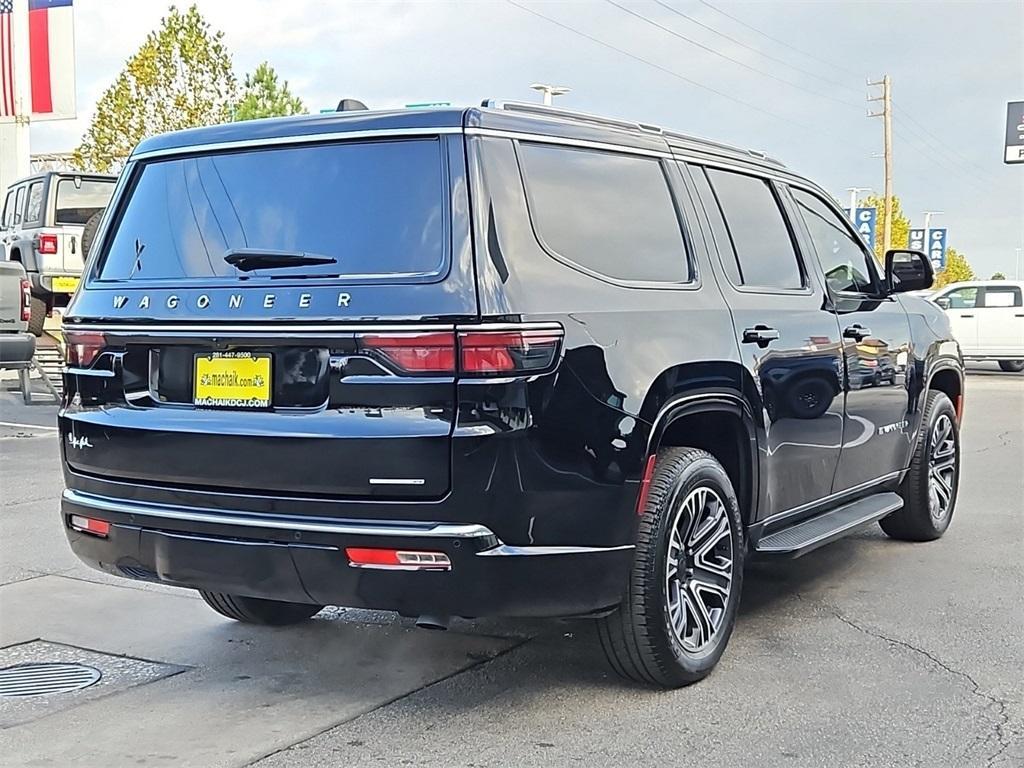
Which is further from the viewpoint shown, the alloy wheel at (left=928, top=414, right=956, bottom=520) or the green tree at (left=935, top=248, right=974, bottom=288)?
the green tree at (left=935, top=248, right=974, bottom=288)

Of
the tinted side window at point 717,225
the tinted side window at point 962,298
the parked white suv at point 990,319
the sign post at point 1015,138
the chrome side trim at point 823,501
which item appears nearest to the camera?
the tinted side window at point 717,225

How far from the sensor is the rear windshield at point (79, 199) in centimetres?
1596

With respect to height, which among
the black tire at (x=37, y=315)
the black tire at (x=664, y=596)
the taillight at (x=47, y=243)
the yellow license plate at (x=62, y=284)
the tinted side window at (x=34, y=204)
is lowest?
the black tire at (x=664, y=596)

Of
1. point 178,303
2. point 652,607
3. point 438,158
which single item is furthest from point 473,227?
point 652,607

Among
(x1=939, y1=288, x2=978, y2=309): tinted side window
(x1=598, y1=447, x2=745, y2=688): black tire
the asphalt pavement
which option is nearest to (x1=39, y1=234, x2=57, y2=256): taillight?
the asphalt pavement

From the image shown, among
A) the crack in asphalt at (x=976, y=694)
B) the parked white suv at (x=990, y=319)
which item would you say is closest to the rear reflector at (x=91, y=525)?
the crack in asphalt at (x=976, y=694)

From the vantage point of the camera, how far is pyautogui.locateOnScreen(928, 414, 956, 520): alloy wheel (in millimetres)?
6848

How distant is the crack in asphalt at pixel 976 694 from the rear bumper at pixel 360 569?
1233mm

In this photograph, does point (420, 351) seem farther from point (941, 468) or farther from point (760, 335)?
point (941, 468)

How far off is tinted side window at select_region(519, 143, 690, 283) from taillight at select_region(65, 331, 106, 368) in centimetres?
159

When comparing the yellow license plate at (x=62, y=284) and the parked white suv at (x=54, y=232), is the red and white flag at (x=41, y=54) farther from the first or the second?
the yellow license plate at (x=62, y=284)

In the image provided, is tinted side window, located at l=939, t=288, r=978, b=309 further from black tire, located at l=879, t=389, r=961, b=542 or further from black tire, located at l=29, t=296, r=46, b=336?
black tire, located at l=879, t=389, r=961, b=542

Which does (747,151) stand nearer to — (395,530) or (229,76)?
(395,530)

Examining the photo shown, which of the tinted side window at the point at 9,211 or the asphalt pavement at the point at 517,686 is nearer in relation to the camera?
the asphalt pavement at the point at 517,686
